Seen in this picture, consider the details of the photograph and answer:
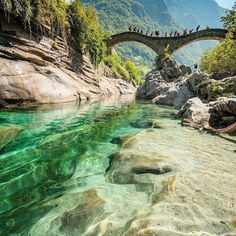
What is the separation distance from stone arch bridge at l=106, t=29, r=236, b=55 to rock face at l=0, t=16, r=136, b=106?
24.5 metres

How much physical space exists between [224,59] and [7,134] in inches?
827

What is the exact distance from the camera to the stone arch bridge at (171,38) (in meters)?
39.9

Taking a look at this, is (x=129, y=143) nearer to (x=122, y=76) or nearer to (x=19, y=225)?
(x=19, y=225)

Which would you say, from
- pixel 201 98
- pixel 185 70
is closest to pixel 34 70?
pixel 201 98

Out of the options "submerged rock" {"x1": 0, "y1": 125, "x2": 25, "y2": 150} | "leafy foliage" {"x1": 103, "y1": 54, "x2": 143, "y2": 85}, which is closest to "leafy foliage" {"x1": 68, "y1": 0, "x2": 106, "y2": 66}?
"leafy foliage" {"x1": 103, "y1": 54, "x2": 143, "y2": 85}

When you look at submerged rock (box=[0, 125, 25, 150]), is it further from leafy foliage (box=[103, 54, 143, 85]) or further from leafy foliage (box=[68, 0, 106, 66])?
leafy foliage (box=[103, 54, 143, 85])

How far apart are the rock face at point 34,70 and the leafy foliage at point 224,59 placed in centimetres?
1224

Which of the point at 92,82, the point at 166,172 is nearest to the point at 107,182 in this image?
the point at 166,172

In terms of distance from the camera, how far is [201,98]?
53.4 ft

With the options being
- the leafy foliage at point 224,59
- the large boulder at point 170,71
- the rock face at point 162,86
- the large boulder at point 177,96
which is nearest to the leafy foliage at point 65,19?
the rock face at point 162,86

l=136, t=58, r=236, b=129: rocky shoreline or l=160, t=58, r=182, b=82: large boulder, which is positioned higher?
l=160, t=58, r=182, b=82: large boulder

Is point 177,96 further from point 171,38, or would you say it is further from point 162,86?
point 171,38

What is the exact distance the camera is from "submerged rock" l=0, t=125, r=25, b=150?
6.37 meters

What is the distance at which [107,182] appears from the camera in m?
4.29
